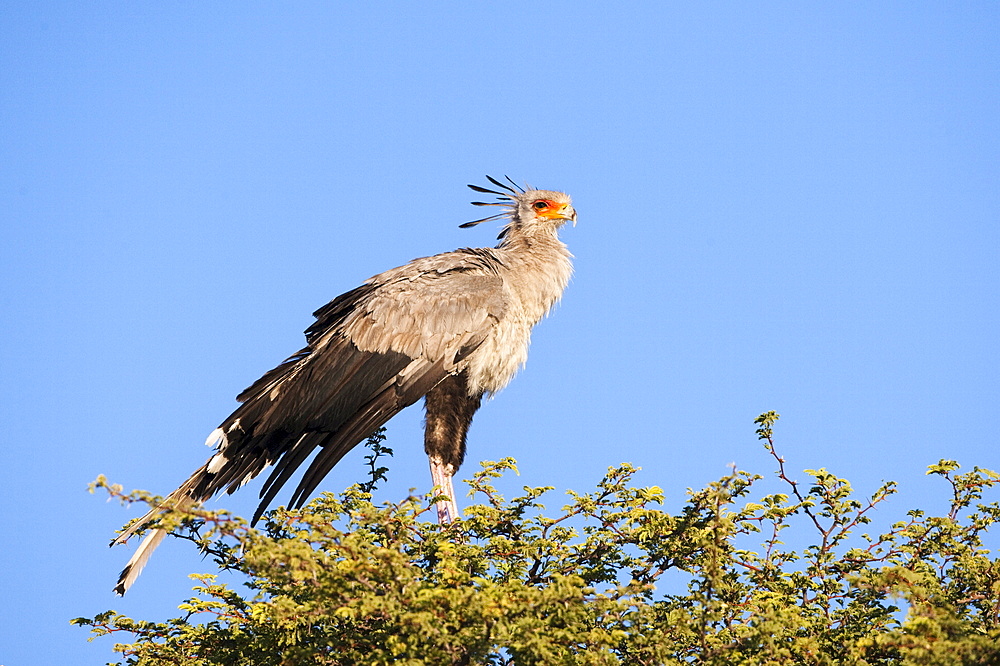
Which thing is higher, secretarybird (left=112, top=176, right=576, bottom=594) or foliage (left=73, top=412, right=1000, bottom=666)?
secretarybird (left=112, top=176, right=576, bottom=594)

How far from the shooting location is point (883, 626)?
4.65m

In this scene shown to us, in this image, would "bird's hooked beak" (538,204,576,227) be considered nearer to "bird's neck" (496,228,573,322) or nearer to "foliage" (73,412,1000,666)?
"bird's neck" (496,228,573,322)

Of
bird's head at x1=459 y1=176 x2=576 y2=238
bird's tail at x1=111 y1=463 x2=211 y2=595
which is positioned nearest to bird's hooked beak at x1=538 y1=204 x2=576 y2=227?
bird's head at x1=459 y1=176 x2=576 y2=238

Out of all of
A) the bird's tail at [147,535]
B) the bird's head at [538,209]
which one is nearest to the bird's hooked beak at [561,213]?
the bird's head at [538,209]

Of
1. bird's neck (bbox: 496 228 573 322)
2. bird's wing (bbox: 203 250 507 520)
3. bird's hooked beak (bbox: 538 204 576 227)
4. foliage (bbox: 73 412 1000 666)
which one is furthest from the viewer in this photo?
bird's hooked beak (bbox: 538 204 576 227)

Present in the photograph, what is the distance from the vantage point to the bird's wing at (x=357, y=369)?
6.74 metres

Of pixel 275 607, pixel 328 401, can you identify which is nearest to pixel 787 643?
pixel 275 607

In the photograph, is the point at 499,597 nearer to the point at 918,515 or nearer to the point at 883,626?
the point at 883,626

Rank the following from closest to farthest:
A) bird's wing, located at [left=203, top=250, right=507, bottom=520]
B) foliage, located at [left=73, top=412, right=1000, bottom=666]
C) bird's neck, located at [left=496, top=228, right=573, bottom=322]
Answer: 1. foliage, located at [left=73, top=412, right=1000, bottom=666]
2. bird's wing, located at [left=203, top=250, right=507, bottom=520]
3. bird's neck, located at [left=496, top=228, right=573, bottom=322]

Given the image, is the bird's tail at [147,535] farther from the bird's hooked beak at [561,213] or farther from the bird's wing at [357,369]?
the bird's hooked beak at [561,213]

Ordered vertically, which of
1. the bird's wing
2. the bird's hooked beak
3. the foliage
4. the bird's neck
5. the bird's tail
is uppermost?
the bird's hooked beak

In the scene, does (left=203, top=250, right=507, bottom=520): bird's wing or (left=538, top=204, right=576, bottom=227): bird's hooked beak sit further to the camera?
(left=538, top=204, right=576, bottom=227): bird's hooked beak

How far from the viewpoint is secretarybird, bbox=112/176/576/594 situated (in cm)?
674

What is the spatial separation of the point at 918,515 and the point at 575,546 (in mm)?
1671
